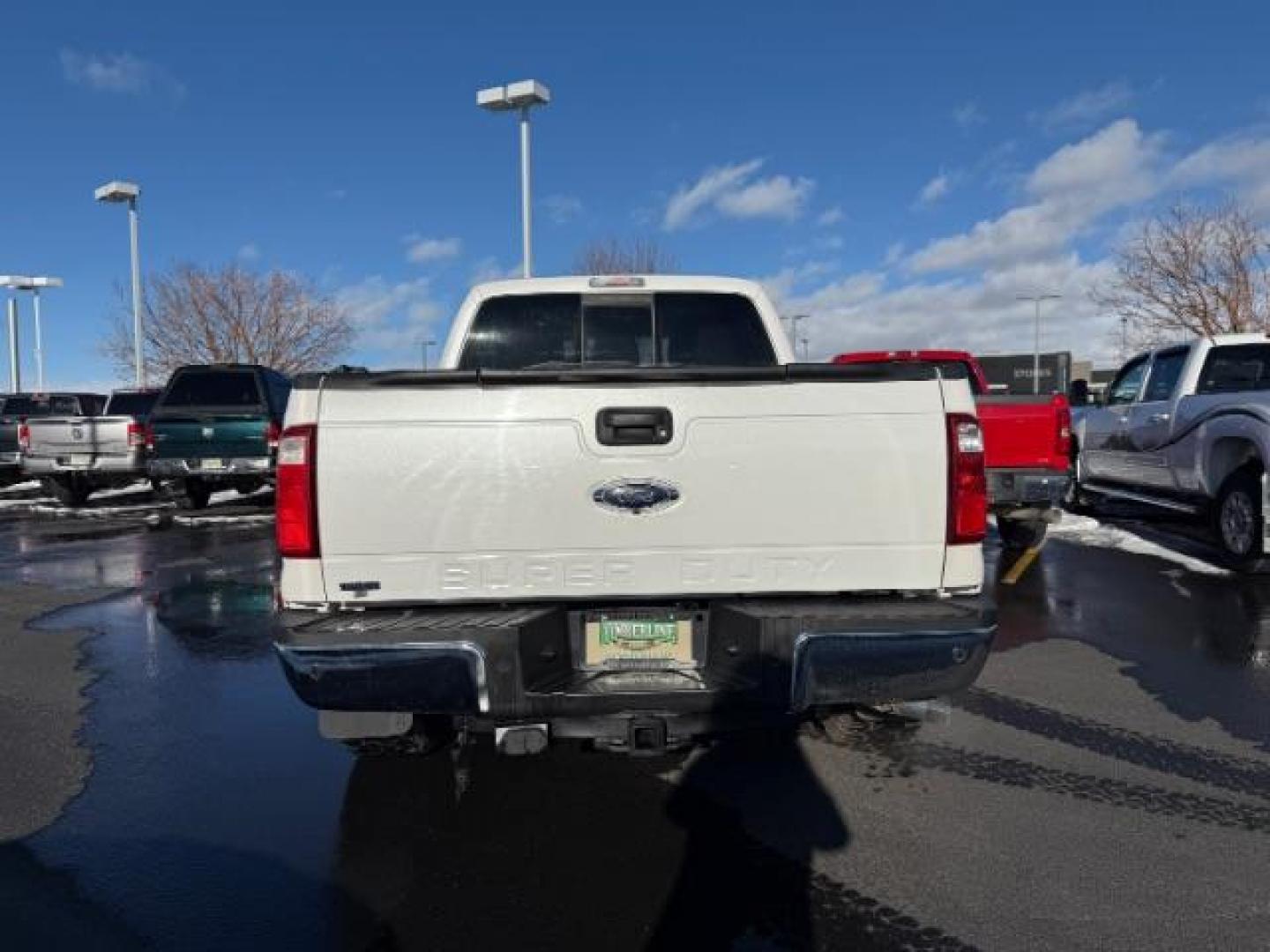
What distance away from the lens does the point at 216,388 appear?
536 inches

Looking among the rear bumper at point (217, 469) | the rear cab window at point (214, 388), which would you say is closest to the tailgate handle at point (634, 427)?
the rear bumper at point (217, 469)

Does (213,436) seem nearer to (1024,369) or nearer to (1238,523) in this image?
(1238,523)

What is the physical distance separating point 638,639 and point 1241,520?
23.8ft

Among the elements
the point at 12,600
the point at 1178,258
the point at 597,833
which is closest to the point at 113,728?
the point at 597,833

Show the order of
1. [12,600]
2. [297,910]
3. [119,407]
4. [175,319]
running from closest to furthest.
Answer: [297,910], [12,600], [119,407], [175,319]

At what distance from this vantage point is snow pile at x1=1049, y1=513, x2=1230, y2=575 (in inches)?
344

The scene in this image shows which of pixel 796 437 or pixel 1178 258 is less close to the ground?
pixel 1178 258

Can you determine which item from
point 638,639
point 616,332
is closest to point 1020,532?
point 616,332

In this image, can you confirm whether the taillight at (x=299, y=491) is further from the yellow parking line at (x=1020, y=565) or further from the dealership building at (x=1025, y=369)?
the dealership building at (x=1025, y=369)

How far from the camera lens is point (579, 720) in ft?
10.2

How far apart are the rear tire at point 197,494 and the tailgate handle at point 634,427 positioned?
42.9 feet

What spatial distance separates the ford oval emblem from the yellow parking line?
5.90 metres

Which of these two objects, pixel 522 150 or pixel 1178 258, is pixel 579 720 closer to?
pixel 522 150

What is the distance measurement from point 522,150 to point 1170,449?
46.2 feet
